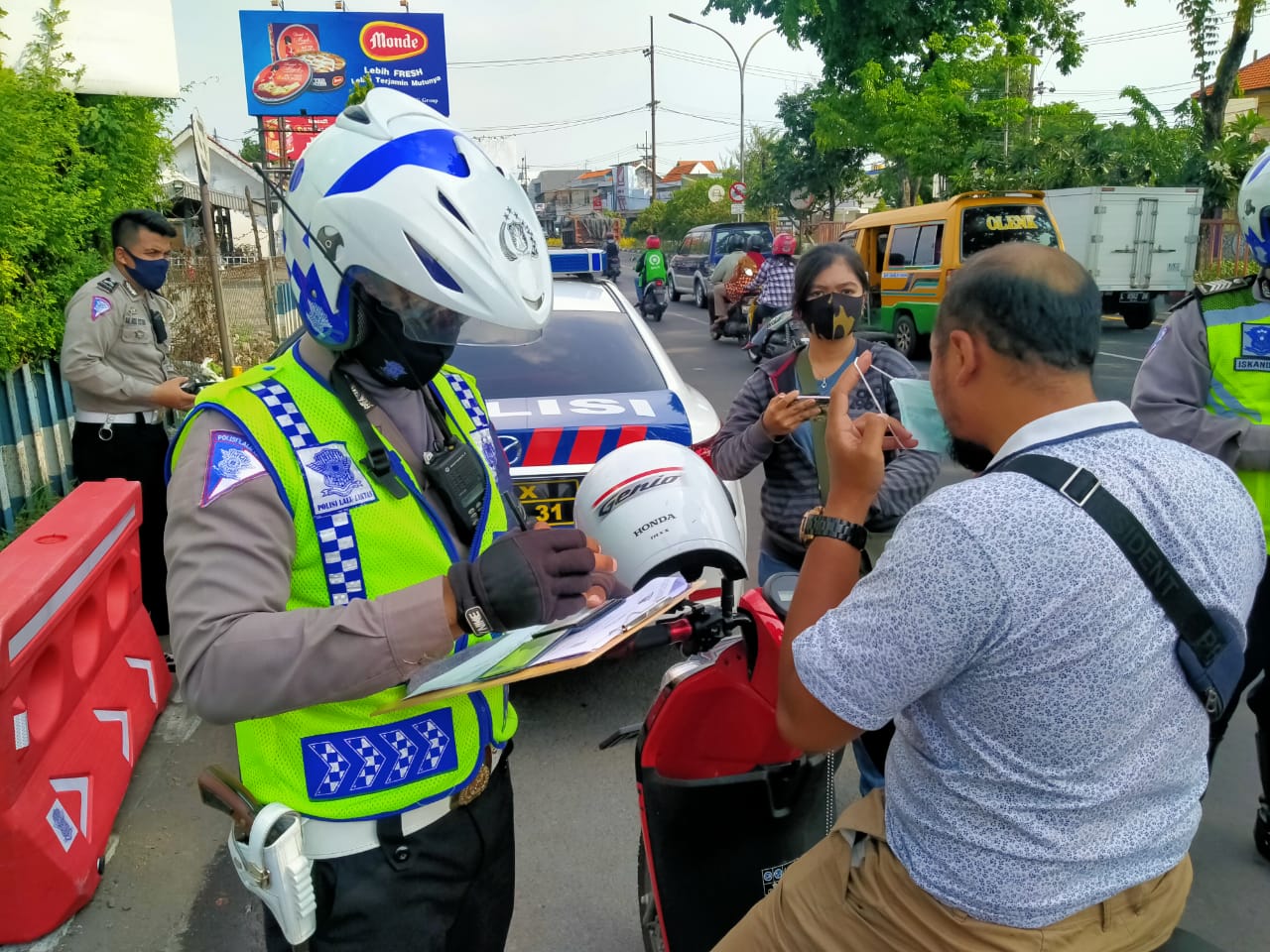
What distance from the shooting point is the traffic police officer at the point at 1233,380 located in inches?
105

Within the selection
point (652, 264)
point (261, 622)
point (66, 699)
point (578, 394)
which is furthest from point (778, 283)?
point (261, 622)

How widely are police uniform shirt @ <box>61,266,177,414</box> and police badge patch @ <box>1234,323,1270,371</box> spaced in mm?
4200

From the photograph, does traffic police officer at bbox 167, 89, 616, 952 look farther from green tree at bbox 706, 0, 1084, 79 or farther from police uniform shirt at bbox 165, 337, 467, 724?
green tree at bbox 706, 0, 1084, 79

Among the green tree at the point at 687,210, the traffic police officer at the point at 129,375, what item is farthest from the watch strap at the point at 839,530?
the green tree at the point at 687,210

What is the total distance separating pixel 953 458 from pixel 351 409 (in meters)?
0.97

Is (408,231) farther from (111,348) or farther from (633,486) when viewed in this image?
(111,348)

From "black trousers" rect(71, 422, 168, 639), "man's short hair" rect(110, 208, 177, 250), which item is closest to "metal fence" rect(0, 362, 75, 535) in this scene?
"black trousers" rect(71, 422, 168, 639)

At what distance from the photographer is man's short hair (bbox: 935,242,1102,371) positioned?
1.28 m

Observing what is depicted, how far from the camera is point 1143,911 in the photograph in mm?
1307

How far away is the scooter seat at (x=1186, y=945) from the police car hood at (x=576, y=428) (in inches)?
111

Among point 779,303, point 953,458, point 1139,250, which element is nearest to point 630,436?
point 953,458

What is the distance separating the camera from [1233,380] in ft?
8.98

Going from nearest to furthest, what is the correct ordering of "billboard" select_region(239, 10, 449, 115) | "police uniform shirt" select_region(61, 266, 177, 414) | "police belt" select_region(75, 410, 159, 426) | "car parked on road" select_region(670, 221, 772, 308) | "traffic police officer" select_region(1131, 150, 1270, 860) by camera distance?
"traffic police officer" select_region(1131, 150, 1270, 860), "police uniform shirt" select_region(61, 266, 177, 414), "police belt" select_region(75, 410, 159, 426), "car parked on road" select_region(670, 221, 772, 308), "billboard" select_region(239, 10, 449, 115)

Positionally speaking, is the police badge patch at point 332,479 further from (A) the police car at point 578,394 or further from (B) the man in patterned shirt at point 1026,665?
(A) the police car at point 578,394
